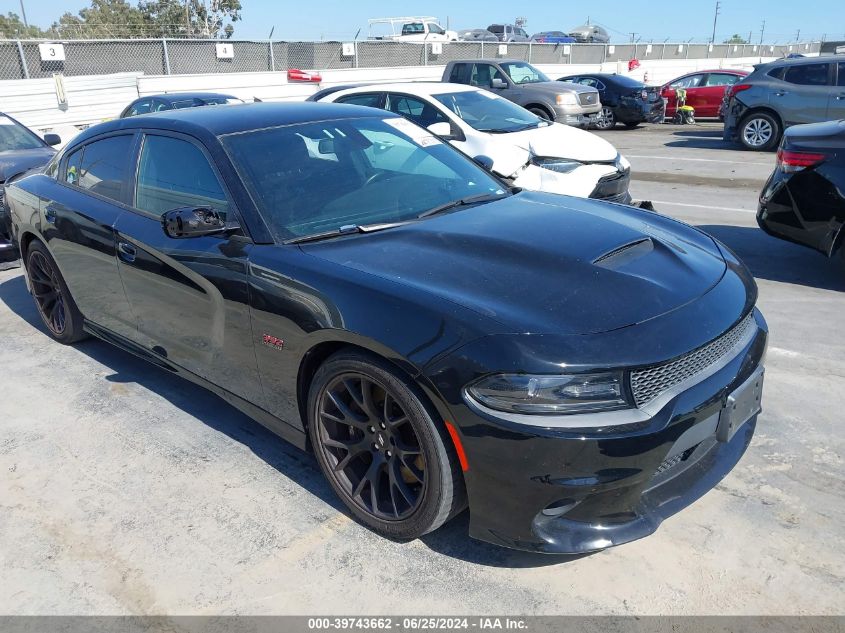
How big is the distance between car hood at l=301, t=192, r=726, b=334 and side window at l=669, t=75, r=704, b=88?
18933mm

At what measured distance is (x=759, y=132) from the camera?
14.6 meters

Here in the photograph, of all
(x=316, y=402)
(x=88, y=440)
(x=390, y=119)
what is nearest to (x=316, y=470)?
(x=316, y=402)

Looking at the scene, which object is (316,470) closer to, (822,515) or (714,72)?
(822,515)

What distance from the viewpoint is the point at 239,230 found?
3.30m

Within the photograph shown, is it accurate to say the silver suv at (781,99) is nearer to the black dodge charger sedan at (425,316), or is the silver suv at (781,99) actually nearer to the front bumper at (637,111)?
the front bumper at (637,111)

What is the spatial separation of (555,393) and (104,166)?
3217 mm

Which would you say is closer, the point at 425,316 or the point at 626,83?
the point at 425,316

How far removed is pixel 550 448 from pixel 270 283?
1404 millimetres

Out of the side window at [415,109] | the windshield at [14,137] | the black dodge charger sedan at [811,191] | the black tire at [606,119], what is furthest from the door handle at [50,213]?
the black tire at [606,119]

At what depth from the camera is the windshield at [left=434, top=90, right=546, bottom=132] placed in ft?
30.5

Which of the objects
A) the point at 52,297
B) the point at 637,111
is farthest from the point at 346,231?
the point at 637,111

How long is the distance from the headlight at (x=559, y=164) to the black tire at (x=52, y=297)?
5074mm

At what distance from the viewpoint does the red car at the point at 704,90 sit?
65.7ft

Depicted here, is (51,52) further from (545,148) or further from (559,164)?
(559,164)
